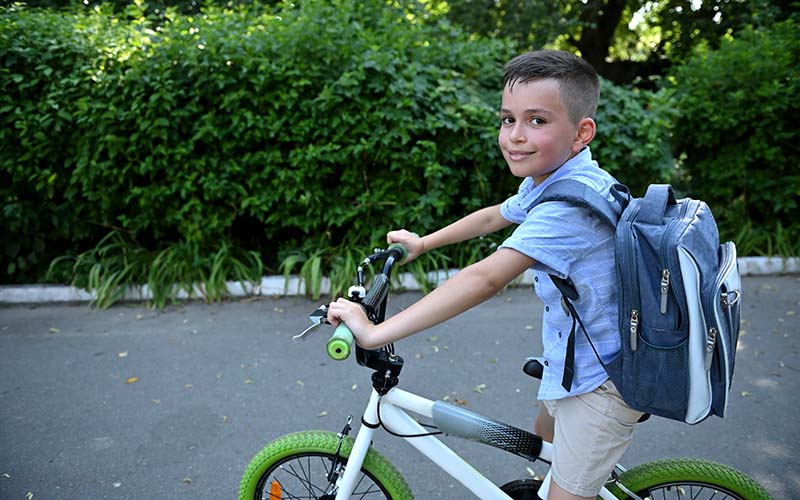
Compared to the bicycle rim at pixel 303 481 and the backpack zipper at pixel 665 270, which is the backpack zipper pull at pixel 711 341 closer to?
Result: the backpack zipper at pixel 665 270

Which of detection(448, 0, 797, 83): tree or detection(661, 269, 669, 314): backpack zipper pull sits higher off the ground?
detection(448, 0, 797, 83): tree

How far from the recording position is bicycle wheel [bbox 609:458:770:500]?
5.91 feet

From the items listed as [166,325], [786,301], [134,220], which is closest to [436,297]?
[166,325]

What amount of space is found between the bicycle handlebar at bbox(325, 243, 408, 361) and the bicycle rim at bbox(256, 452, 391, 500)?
1.55 feet

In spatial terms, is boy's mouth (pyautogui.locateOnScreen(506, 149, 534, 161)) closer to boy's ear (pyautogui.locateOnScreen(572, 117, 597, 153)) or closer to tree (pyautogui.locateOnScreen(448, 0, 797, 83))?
boy's ear (pyautogui.locateOnScreen(572, 117, 597, 153))

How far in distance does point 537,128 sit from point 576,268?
1.30ft

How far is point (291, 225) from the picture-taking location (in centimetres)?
533

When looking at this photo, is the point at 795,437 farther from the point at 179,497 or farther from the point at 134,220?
the point at 134,220

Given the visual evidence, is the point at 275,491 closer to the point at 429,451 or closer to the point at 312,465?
the point at 312,465

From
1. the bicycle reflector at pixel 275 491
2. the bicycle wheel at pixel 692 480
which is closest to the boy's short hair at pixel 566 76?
the bicycle wheel at pixel 692 480

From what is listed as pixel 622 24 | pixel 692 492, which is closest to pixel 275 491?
pixel 692 492

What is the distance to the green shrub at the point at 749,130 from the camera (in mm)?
5629

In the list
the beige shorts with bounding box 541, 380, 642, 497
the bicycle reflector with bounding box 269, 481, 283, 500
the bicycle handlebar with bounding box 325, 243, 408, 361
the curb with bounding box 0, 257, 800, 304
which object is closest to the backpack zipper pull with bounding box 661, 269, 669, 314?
the beige shorts with bounding box 541, 380, 642, 497

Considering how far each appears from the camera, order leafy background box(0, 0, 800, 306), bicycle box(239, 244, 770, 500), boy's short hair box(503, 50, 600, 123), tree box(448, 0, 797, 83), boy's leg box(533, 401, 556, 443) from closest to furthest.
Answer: boy's short hair box(503, 50, 600, 123) < bicycle box(239, 244, 770, 500) < boy's leg box(533, 401, 556, 443) < leafy background box(0, 0, 800, 306) < tree box(448, 0, 797, 83)
